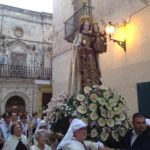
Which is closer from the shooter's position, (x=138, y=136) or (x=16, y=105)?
(x=138, y=136)

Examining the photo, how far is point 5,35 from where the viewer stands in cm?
2019

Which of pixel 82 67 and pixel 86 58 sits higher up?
pixel 86 58

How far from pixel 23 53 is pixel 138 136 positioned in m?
17.8

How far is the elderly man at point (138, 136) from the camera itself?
3.65 metres

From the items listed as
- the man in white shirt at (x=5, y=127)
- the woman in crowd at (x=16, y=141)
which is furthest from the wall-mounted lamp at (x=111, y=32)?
the woman in crowd at (x=16, y=141)

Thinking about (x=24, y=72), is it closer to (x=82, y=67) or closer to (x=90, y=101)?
(x=82, y=67)

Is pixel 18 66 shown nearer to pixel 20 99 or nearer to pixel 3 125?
pixel 20 99

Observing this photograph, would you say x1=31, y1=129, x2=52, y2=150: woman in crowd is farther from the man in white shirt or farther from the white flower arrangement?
the man in white shirt

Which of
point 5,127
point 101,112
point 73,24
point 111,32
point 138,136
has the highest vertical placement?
point 73,24

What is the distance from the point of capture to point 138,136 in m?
3.84

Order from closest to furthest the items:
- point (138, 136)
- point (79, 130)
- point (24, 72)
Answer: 1. point (79, 130)
2. point (138, 136)
3. point (24, 72)

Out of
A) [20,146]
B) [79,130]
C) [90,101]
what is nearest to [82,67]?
[90,101]

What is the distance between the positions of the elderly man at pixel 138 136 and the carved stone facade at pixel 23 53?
1547 cm

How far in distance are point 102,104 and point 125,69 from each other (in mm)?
4712
